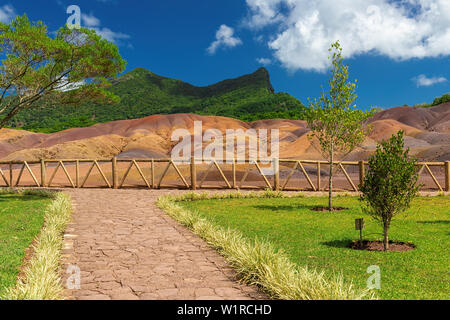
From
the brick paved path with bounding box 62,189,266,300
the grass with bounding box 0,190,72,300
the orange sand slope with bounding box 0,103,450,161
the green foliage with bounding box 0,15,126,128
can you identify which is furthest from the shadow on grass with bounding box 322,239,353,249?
the orange sand slope with bounding box 0,103,450,161

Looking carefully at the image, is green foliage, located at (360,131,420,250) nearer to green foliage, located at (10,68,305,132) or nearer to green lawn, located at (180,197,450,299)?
green lawn, located at (180,197,450,299)

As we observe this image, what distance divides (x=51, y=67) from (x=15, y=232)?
10.8 metres

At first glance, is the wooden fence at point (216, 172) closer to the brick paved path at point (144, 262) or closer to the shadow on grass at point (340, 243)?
the shadow on grass at point (340, 243)

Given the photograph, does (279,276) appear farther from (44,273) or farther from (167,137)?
(167,137)

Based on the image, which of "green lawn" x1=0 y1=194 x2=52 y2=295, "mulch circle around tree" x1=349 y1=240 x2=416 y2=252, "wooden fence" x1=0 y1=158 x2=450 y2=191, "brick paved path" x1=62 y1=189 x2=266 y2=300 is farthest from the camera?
"wooden fence" x1=0 y1=158 x2=450 y2=191

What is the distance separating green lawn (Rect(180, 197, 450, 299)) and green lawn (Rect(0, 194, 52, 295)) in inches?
159

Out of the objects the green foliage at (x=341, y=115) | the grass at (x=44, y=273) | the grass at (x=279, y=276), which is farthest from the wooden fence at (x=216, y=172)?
the grass at (x=279, y=276)

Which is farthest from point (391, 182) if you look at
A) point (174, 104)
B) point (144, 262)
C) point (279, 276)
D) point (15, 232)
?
point (174, 104)

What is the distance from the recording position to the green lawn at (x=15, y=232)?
17.7 ft

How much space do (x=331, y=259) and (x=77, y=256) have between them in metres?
3.99

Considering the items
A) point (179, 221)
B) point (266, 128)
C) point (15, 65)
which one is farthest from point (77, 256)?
point (266, 128)

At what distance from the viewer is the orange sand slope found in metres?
42.2

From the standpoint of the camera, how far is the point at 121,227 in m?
8.62

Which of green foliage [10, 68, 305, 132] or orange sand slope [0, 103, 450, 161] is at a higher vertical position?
green foliage [10, 68, 305, 132]
